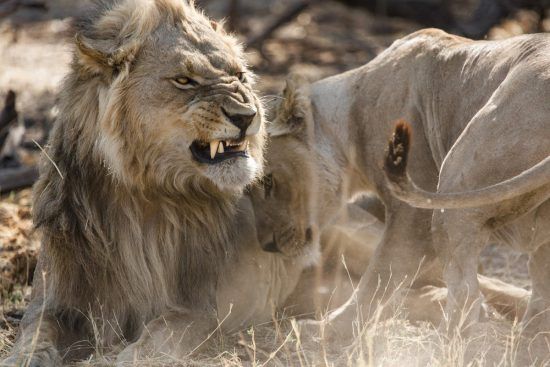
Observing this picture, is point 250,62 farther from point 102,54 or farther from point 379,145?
point 102,54

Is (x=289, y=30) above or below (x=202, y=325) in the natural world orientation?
above

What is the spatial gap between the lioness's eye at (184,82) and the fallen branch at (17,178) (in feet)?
7.29

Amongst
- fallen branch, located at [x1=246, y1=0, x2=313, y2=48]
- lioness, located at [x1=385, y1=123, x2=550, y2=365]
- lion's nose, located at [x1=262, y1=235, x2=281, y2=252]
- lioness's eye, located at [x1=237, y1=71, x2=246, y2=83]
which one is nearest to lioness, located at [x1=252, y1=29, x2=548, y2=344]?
lion's nose, located at [x1=262, y1=235, x2=281, y2=252]

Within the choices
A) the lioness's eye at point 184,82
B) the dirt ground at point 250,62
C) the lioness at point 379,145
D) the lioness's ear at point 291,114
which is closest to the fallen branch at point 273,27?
the dirt ground at point 250,62

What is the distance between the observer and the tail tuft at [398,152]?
327 centimetres

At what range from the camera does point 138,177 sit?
3.68 meters

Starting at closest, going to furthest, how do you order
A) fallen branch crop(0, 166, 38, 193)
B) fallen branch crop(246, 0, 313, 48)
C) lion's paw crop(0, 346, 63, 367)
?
lion's paw crop(0, 346, 63, 367) → fallen branch crop(0, 166, 38, 193) → fallen branch crop(246, 0, 313, 48)

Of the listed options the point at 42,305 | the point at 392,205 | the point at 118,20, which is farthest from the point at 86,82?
the point at 392,205

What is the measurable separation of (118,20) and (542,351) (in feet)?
6.06

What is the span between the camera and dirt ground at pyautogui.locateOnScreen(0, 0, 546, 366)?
463cm

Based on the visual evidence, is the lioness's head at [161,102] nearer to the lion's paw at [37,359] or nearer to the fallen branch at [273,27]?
the lion's paw at [37,359]

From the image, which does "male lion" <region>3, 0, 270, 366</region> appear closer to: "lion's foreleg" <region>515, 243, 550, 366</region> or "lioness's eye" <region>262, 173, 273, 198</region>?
"lioness's eye" <region>262, 173, 273, 198</region>

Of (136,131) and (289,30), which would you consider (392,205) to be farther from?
(289,30)

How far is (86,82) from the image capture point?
373 cm
